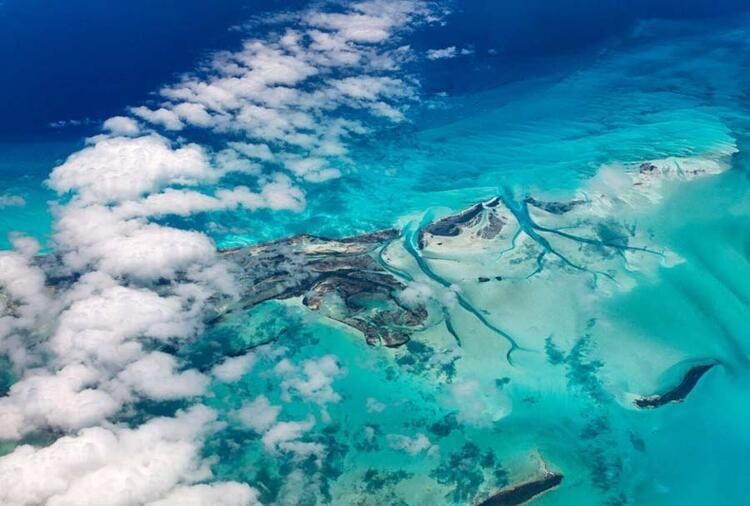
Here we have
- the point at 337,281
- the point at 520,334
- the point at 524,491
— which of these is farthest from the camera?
the point at 337,281

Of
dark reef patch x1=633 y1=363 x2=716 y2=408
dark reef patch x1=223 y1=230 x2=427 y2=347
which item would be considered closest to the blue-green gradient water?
dark reef patch x1=633 y1=363 x2=716 y2=408

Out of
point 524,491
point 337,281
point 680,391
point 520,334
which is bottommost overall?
point 524,491

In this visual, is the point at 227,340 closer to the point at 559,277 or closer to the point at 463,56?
the point at 559,277

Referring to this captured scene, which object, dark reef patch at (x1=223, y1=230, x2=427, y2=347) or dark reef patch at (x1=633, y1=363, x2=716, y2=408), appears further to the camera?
dark reef patch at (x1=223, y1=230, x2=427, y2=347)

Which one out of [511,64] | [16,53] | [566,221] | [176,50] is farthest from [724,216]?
[16,53]

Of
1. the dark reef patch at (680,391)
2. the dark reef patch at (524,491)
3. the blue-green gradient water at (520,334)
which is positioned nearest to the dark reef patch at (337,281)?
the blue-green gradient water at (520,334)

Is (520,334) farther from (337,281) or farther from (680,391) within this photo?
(337,281)

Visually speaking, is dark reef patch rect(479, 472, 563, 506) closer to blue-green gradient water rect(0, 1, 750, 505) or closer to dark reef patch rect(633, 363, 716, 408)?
blue-green gradient water rect(0, 1, 750, 505)

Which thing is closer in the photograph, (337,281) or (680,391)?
(680,391)

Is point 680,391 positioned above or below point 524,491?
above

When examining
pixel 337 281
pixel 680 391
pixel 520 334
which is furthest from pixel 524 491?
pixel 337 281
